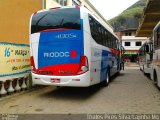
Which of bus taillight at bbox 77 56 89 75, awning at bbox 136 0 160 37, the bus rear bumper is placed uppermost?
awning at bbox 136 0 160 37

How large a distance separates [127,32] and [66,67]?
62350 mm

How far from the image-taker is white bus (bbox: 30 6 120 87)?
28.3 ft

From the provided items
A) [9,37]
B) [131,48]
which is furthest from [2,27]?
[131,48]

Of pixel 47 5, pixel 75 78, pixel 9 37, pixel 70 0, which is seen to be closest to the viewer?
pixel 75 78

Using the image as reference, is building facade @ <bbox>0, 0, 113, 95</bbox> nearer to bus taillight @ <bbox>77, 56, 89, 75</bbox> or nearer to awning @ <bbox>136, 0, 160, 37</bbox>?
bus taillight @ <bbox>77, 56, 89, 75</bbox>

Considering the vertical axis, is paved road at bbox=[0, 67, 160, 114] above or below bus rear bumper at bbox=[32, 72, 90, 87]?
below

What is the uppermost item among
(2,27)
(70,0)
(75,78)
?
(70,0)

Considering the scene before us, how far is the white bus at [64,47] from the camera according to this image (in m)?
8.62

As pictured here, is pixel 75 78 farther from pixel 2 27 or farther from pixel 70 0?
pixel 70 0

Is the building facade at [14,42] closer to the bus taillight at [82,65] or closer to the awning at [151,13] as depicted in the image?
the bus taillight at [82,65]

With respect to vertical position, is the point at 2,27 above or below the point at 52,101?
above

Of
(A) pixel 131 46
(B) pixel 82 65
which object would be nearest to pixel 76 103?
(B) pixel 82 65

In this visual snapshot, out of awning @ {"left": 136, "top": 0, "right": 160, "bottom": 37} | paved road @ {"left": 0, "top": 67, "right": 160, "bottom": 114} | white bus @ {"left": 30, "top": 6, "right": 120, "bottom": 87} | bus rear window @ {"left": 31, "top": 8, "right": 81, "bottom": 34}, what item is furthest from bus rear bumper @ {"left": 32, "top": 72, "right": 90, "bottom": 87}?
awning @ {"left": 136, "top": 0, "right": 160, "bottom": 37}

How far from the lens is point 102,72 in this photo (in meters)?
11.0
